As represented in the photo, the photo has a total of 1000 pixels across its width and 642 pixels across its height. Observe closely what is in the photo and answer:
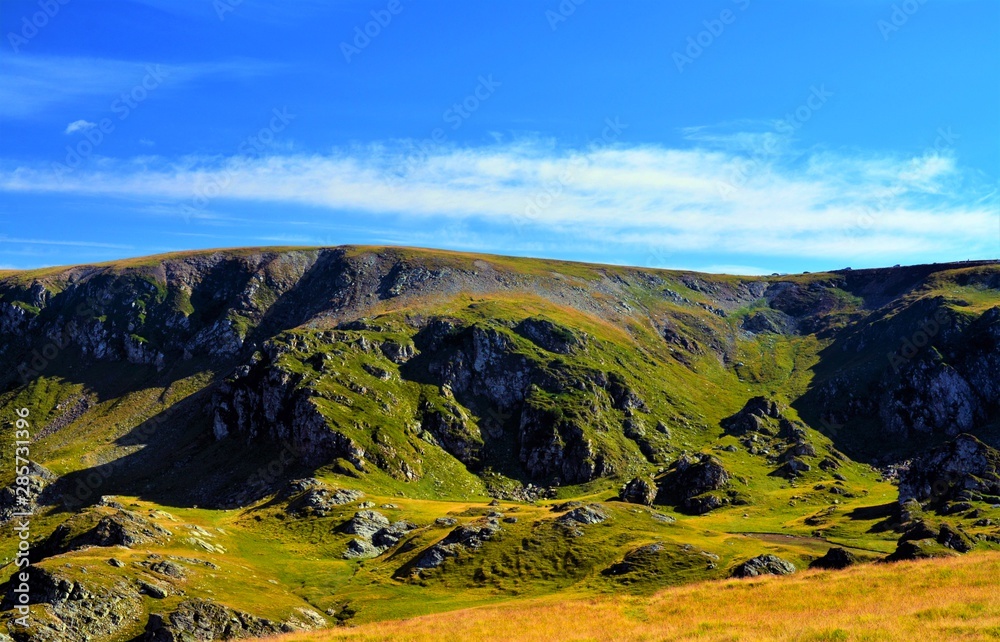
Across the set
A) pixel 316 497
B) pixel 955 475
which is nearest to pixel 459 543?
pixel 316 497

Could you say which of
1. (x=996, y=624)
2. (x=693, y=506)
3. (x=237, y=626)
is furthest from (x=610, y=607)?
(x=693, y=506)

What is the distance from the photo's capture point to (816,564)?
276 feet

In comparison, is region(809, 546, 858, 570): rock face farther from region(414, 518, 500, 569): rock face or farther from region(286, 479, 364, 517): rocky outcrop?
region(286, 479, 364, 517): rocky outcrop

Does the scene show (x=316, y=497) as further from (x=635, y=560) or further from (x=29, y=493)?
(x=29, y=493)

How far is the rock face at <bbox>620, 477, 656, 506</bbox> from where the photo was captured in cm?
17338

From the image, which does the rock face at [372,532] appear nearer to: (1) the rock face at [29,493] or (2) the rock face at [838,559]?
(2) the rock face at [838,559]

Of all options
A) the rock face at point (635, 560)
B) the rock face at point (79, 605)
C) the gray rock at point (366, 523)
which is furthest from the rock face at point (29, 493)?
the rock face at point (635, 560)

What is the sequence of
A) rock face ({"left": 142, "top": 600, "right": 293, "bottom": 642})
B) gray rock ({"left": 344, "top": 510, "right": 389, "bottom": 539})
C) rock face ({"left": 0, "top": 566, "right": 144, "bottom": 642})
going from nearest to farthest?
rock face ({"left": 0, "top": 566, "right": 144, "bottom": 642}), rock face ({"left": 142, "top": 600, "right": 293, "bottom": 642}), gray rock ({"left": 344, "top": 510, "right": 389, "bottom": 539})

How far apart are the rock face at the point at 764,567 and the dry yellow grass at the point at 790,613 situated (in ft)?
73.7

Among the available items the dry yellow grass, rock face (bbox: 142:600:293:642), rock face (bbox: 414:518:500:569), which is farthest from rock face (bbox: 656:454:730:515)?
rock face (bbox: 142:600:293:642)

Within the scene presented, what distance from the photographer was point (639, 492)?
17525 centimetres

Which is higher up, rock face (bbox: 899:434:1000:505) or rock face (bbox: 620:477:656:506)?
rock face (bbox: 899:434:1000:505)

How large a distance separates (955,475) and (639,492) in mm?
66255

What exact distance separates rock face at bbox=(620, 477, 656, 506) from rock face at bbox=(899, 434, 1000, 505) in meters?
54.1
